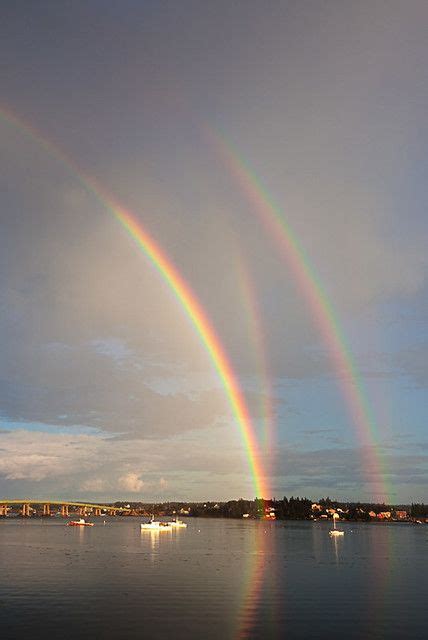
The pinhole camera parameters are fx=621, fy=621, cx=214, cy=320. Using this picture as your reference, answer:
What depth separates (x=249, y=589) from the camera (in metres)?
59.9

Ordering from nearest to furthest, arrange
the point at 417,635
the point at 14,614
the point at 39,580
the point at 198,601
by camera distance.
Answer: the point at 417,635, the point at 14,614, the point at 198,601, the point at 39,580

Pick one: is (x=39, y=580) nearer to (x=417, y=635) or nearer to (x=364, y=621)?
(x=364, y=621)

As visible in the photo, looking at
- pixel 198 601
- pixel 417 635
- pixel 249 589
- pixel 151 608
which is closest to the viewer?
pixel 417 635

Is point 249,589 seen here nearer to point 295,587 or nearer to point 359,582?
point 295,587

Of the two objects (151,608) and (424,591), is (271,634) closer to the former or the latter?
(151,608)

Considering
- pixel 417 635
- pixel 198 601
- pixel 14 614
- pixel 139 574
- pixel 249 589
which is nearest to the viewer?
pixel 417 635

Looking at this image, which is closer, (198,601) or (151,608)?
(151,608)

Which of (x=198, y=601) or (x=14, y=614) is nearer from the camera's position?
(x=14, y=614)

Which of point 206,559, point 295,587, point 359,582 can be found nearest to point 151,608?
point 295,587

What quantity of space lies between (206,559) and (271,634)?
58619mm

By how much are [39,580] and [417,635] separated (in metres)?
40.2

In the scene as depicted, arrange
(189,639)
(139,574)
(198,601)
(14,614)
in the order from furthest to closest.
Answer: (139,574), (198,601), (14,614), (189,639)

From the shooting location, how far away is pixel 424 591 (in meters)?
62.5

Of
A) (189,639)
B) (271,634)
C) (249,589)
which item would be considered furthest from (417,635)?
(249,589)
